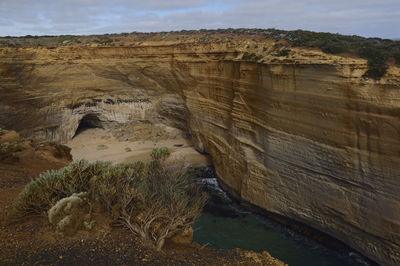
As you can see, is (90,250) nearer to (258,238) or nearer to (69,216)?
(69,216)

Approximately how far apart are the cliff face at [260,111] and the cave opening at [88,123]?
1.66ft

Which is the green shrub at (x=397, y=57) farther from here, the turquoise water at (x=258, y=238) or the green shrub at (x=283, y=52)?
the turquoise water at (x=258, y=238)

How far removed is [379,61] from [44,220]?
1236 centimetres

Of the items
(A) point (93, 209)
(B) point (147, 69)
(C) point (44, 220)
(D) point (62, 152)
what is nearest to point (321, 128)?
(A) point (93, 209)

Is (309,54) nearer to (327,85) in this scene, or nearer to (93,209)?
(327,85)

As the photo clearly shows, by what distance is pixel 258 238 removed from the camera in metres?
14.5

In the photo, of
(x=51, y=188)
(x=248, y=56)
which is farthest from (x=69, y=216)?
(x=248, y=56)

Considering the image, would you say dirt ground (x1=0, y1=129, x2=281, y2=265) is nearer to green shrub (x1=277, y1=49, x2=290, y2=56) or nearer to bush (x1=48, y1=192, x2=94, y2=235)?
bush (x1=48, y1=192, x2=94, y2=235)

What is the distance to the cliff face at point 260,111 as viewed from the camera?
11.3 metres

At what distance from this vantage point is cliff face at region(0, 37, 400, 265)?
11336 millimetres

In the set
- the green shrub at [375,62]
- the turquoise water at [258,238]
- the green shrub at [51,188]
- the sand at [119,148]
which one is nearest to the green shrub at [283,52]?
the green shrub at [375,62]

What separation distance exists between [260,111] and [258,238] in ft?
20.1

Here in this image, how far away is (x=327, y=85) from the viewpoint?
12.2 metres

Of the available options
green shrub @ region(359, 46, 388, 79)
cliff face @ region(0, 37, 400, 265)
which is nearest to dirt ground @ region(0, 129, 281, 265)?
cliff face @ region(0, 37, 400, 265)
